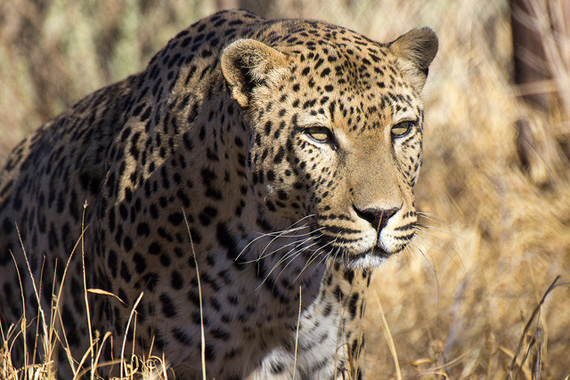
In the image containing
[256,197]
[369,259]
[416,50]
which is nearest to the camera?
[369,259]

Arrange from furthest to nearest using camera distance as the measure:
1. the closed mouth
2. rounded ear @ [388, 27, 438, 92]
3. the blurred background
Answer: the blurred background → rounded ear @ [388, 27, 438, 92] → the closed mouth

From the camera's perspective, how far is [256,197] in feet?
11.6

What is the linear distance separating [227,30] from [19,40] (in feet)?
22.5

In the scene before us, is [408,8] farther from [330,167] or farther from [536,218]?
[330,167]

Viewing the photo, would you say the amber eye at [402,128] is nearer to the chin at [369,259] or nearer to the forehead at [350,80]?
the forehead at [350,80]

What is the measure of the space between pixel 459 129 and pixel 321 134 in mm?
4968

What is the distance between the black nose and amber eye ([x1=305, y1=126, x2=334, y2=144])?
0.37m

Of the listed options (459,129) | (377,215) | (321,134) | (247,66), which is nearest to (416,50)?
(321,134)

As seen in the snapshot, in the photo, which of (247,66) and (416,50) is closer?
(247,66)

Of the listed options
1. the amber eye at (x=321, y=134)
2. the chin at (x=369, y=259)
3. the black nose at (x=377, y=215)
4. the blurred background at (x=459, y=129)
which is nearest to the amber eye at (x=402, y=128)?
the amber eye at (x=321, y=134)

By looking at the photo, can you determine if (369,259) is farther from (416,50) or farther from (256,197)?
(416,50)

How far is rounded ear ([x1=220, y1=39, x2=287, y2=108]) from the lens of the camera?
11.3ft

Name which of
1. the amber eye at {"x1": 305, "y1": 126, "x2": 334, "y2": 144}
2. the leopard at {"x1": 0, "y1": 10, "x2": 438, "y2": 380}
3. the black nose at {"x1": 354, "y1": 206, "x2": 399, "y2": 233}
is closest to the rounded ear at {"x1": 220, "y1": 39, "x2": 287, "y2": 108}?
the leopard at {"x1": 0, "y1": 10, "x2": 438, "y2": 380}

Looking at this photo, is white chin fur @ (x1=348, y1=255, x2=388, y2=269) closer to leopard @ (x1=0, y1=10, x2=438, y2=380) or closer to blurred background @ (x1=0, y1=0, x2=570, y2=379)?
leopard @ (x1=0, y1=10, x2=438, y2=380)
